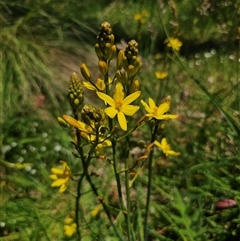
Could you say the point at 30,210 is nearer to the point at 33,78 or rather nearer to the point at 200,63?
the point at 33,78

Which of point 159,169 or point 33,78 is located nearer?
point 159,169

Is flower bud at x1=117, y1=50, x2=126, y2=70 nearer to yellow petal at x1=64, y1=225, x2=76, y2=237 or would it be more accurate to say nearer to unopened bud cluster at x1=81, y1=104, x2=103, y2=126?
unopened bud cluster at x1=81, y1=104, x2=103, y2=126

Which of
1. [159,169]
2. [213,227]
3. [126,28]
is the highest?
[126,28]

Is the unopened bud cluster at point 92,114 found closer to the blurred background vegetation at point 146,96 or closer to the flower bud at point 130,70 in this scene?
the flower bud at point 130,70

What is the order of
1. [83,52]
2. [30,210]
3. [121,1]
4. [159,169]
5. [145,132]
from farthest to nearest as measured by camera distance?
[121,1], [83,52], [145,132], [159,169], [30,210]

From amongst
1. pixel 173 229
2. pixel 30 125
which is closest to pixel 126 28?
pixel 30 125

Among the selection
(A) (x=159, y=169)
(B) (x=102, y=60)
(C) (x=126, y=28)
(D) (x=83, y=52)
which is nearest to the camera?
(B) (x=102, y=60)

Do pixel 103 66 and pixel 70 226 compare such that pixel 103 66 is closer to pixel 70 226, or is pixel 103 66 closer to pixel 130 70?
pixel 130 70
